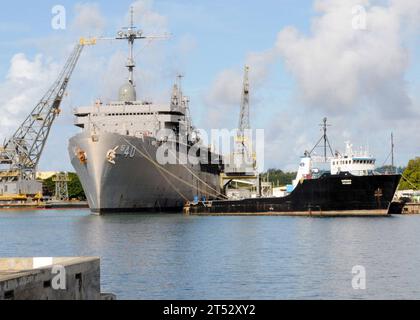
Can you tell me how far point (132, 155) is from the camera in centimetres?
7588

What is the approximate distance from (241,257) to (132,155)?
41.5 m

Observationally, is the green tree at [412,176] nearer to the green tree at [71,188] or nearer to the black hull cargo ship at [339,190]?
the black hull cargo ship at [339,190]

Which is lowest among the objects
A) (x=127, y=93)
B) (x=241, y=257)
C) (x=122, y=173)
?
(x=241, y=257)

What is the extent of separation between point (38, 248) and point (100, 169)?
33.1m

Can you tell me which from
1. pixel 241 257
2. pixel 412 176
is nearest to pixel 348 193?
pixel 241 257

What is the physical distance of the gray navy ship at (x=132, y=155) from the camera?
75.4m

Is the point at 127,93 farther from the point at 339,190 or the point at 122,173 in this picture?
the point at 339,190

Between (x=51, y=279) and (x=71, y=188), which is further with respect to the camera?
(x=71, y=188)

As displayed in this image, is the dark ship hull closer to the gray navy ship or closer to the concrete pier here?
the gray navy ship

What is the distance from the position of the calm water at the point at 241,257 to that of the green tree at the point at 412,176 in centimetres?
6778

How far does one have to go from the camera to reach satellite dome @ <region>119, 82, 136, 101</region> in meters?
93.3

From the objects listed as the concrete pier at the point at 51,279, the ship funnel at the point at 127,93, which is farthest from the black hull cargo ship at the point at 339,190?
the concrete pier at the point at 51,279

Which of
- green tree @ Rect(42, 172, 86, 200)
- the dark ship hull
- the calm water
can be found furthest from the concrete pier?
green tree @ Rect(42, 172, 86, 200)
